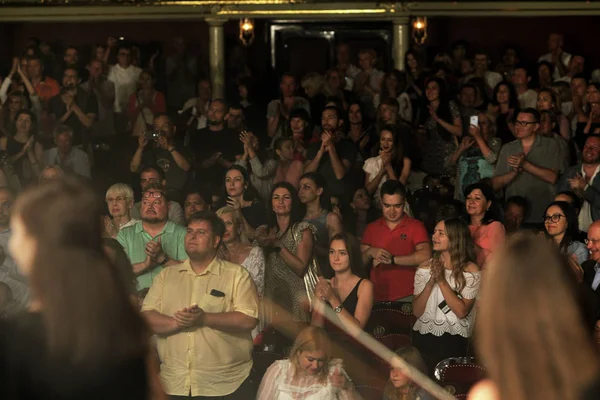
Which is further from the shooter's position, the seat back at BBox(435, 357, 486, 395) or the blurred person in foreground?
the seat back at BBox(435, 357, 486, 395)

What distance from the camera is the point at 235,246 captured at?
7.96 metres

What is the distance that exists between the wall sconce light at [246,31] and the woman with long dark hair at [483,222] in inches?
270

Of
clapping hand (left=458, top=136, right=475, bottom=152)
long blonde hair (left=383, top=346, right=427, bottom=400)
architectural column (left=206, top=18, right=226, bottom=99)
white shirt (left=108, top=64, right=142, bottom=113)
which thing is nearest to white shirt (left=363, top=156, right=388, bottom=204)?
clapping hand (left=458, top=136, right=475, bottom=152)

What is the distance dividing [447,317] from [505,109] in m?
4.26

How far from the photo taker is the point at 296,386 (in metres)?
6.58

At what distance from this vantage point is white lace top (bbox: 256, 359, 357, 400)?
21.5ft

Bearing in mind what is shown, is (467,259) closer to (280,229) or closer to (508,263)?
(280,229)

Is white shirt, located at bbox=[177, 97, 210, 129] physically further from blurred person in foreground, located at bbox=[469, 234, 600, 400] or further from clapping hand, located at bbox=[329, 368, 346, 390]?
blurred person in foreground, located at bbox=[469, 234, 600, 400]

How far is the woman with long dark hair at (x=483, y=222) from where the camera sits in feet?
26.3

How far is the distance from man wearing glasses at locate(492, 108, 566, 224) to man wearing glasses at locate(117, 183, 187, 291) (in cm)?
295

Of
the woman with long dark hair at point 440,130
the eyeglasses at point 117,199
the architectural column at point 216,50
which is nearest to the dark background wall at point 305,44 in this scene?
the architectural column at point 216,50

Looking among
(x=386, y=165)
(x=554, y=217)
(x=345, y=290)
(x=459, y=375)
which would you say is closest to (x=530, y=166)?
(x=386, y=165)

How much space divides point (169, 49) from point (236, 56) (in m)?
1.15

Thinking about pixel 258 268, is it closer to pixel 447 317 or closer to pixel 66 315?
pixel 447 317
